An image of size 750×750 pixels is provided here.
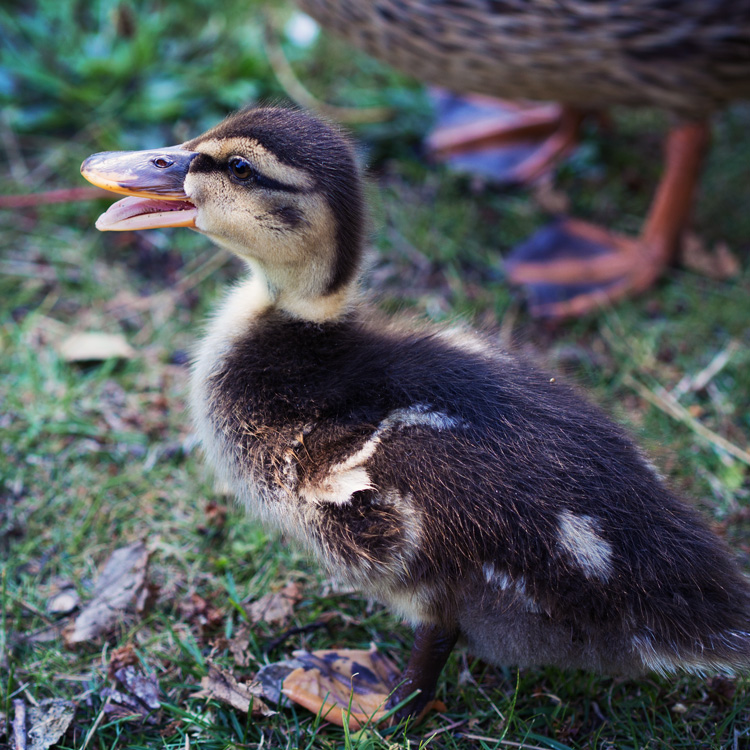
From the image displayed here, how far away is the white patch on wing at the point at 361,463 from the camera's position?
5.65 feet

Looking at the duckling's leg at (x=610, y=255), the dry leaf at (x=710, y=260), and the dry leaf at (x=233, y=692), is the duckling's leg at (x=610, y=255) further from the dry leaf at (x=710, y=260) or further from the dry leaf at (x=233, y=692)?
the dry leaf at (x=233, y=692)

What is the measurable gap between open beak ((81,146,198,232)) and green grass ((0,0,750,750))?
50 cm

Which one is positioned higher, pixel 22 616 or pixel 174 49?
pixel 174 49

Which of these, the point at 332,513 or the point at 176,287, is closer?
the point at 332,513

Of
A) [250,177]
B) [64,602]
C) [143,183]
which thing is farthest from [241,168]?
[64,602]

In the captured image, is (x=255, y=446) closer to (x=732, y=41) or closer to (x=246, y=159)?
(x=246, y=159)

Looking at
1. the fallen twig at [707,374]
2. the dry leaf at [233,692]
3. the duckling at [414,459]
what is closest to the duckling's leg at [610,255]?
the fallen twig at [707,374]

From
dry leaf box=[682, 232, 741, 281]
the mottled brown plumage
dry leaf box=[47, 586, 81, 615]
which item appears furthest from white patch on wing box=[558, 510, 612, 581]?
dry leaf box=[682, 232, 741, 281]

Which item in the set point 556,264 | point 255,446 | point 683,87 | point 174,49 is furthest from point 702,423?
point 174,49

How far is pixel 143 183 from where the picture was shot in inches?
75.9

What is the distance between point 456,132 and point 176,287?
164 cm

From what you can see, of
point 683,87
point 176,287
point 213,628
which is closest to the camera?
point 213,628

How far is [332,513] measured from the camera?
1.76 metres

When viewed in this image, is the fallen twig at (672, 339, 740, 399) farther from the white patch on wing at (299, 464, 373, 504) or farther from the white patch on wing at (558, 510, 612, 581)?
the white patch on wing at (299, 464, 373, 504)
